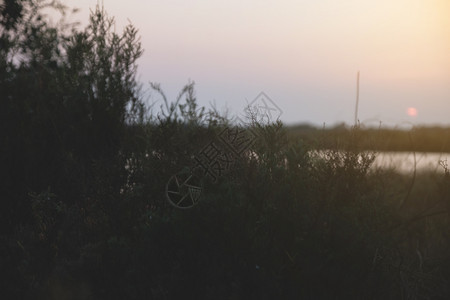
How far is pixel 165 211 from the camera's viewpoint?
7457mm

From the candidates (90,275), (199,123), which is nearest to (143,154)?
(199,123)

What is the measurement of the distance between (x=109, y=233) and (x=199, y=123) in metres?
2.62

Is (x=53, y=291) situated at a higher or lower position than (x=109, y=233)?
lower

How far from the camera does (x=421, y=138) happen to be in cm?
1180

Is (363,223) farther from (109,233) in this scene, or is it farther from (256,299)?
(109,233)

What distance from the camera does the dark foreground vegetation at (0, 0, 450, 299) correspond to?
6.75 m

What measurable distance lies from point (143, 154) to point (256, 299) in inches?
123

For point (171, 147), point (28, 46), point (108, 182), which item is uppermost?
point (28, 46)

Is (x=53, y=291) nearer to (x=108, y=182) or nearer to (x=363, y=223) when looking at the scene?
(x=108, y=182)

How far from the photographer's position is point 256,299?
259 inches

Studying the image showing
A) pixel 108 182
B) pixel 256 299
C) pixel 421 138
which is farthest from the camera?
pixel 421 138

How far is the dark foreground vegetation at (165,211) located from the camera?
675 centimetres

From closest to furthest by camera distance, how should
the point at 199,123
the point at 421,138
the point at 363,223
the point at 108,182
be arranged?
the point at 363,223 → the point at 108,182 → the point at 199,123 → the point at 421,138

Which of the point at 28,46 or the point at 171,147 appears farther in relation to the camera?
the point at 28,46
